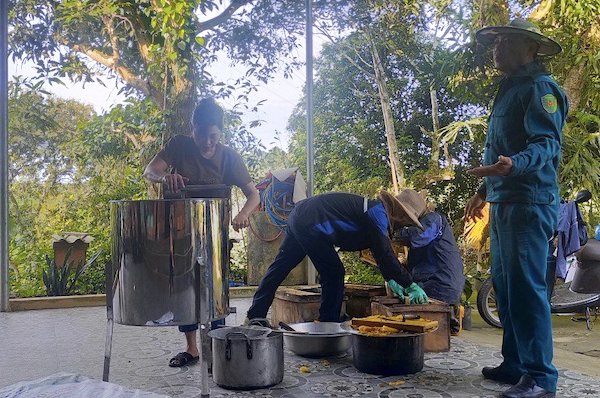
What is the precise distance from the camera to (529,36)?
8.61ft

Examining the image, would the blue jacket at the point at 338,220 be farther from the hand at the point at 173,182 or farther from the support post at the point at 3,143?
the support post at the point at 3,143

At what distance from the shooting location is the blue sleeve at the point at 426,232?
407 centimetres

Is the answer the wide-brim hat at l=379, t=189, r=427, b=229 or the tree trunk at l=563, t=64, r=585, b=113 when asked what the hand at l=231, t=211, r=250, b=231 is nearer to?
the wide-brim hat at l=379, t=189, r=427, b=229

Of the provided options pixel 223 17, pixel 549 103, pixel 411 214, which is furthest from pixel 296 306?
pixel 223 17

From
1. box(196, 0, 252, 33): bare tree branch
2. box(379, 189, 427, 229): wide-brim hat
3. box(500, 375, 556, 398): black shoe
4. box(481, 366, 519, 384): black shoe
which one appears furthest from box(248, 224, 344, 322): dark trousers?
box(196, 0, 252, 33): bare tree branch

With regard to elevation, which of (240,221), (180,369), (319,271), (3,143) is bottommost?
(180,369)

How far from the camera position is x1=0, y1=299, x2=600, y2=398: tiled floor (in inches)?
108

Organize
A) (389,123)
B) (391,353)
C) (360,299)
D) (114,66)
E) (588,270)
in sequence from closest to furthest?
(391,353)
(360,299)
(588,270)
(114,66)
(389,123)

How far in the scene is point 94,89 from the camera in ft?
21.5

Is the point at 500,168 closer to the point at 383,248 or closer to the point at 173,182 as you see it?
the point at 383,248

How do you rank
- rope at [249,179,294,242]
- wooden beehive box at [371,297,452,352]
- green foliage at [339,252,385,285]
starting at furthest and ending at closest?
green foliage at [339,252,385,285]
rope at [249,179,294,242]
wooden beehive box at [371,297,452,352]

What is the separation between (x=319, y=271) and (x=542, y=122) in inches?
71.1

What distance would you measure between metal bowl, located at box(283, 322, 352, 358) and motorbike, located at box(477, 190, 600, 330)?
1601mm

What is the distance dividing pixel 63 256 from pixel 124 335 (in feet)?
7.84
